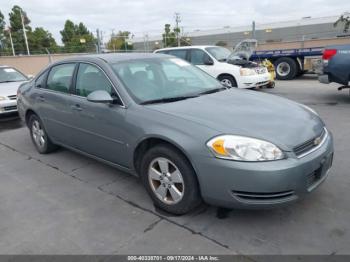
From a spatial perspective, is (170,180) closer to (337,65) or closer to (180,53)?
(337,65)

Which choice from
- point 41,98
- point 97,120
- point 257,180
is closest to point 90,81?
point 97,120

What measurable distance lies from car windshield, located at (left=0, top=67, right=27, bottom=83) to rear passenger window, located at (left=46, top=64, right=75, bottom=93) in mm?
4721

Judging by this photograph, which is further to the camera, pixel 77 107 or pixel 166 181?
pixel 77 107

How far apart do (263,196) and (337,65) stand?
6.28 m

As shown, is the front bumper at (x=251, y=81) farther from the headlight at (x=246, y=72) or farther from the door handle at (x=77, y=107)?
the door handle at (x=77, y=107)

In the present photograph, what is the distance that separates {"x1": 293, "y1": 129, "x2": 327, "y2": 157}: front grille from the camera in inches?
105

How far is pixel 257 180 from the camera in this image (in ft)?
8.24

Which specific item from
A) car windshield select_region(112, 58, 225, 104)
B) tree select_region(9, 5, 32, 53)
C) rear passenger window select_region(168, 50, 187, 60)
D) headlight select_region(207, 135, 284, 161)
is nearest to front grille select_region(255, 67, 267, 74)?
rear passenger window select_region(168, 50, 187, 60)

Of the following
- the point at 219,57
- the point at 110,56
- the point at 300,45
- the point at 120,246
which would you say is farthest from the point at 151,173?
the point at 300,45

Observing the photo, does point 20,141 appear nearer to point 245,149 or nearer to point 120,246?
point 120,246

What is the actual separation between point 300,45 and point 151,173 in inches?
536

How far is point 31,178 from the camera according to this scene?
13.7 feet

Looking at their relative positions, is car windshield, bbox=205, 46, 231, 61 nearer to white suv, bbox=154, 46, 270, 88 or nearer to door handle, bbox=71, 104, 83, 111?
white suv, bbox=154, 46, 270, 88

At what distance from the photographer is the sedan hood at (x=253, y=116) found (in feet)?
8.81
